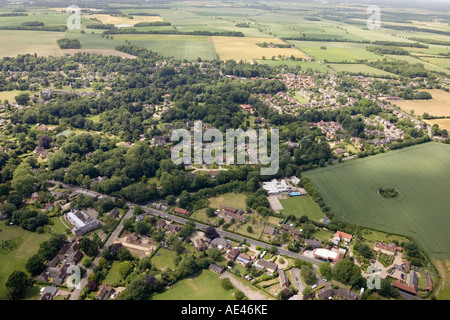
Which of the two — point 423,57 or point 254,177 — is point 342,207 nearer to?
point 254,177

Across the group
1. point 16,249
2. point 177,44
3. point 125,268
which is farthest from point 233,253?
point 177,44

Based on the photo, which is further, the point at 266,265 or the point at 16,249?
the point at 16,249

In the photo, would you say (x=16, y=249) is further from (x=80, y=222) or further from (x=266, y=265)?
(x=266, y=265)

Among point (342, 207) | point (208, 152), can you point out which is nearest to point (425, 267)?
point (342, 207)

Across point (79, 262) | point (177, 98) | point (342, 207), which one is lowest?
point (79, 262)

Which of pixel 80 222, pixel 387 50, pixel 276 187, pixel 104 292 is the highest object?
pixel 387 50

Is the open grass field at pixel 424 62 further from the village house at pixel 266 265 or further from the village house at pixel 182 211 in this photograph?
the village house at pixel 182 211

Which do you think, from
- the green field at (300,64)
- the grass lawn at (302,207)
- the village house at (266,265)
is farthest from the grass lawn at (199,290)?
the green field at (300,64)

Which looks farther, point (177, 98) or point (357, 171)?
point (177, 98)
